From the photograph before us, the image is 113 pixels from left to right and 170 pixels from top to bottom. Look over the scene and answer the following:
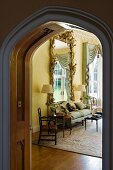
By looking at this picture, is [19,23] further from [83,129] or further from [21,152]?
[83,129]

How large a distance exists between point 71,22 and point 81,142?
15.0ft

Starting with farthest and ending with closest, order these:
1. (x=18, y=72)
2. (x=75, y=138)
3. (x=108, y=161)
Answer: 1. (x=75, y=138)
2. (x=18, y=72)
3. (x=108, y=161)

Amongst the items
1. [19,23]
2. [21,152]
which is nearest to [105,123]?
[19,23]

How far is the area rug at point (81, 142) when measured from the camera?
5.37 metres

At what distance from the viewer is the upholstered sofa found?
7.51m

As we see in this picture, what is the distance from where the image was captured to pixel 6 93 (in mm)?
2385

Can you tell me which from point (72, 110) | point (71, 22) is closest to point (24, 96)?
point (71, 22)

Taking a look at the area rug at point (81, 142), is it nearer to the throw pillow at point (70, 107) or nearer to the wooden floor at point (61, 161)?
the wooden floor at point (61, 161)

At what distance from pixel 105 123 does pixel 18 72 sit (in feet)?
5.42

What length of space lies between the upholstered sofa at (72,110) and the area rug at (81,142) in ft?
1.69

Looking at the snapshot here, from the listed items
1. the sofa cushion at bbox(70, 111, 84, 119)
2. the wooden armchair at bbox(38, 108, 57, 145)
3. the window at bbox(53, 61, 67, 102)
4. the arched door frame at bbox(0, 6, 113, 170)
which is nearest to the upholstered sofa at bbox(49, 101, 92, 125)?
the sofa cushion at bbox(70, 111, 84, 119)

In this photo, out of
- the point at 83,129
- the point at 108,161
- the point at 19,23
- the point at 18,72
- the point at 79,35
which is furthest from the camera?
the point at 79,35

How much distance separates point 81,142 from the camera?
6113 mm

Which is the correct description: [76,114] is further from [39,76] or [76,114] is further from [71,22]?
[71,22]
